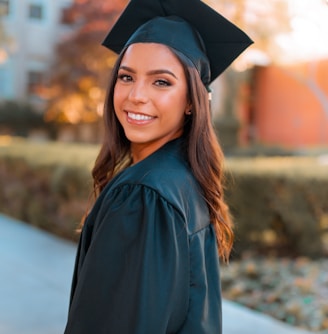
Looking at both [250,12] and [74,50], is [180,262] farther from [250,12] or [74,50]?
[74,50]

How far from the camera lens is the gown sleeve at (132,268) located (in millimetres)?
1263

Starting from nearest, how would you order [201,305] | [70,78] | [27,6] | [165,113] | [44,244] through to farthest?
1. [201,305]
2. [165,113]
3. [44,244]
4. [70,78]
5. [27,6]

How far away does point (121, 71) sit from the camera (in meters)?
1.57

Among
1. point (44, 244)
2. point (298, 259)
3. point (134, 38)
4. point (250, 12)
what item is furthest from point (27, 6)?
point (134, 38)

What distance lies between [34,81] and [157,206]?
2139 centimetres

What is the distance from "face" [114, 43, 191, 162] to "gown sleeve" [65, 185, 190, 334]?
284 millimetres

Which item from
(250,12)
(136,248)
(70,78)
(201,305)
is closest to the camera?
(136,248)

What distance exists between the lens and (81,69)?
61.7 feet

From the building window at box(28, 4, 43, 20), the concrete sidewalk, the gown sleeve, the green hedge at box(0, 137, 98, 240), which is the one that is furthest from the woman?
the building window at box(28, 4, 43, 20)

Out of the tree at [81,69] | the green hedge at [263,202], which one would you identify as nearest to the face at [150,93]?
the green hedge at [263,202]

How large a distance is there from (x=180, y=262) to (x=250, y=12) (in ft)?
25.4

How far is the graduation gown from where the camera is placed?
1266mm

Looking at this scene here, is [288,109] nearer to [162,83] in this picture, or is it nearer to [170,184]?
[162,83]

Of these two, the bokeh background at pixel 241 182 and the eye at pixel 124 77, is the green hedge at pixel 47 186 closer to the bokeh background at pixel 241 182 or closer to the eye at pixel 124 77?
the bokeh background at pixel 241 182
